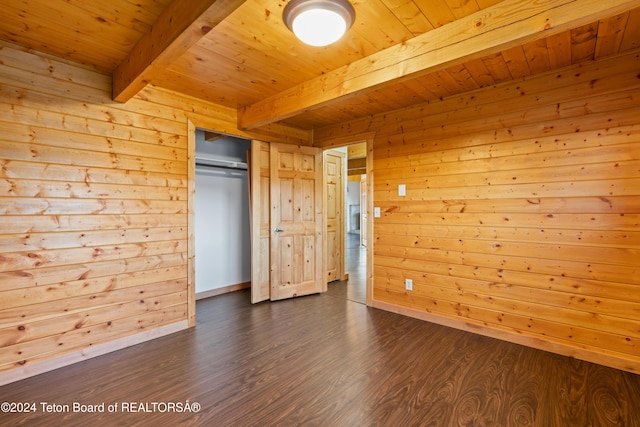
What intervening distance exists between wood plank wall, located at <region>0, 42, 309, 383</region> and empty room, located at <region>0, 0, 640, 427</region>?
0.05 feet

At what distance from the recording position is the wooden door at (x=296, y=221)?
12.9 ft

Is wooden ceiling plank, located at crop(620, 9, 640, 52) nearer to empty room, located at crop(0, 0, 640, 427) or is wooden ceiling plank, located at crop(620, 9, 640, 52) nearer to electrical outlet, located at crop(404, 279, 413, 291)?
empty room, located at crop(0, 0, 640, 427)

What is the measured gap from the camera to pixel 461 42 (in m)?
1.83

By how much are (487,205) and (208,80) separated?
2.90 metres

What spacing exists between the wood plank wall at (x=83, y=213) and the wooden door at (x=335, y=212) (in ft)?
7.75

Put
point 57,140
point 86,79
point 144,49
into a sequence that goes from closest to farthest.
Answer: point 144,49, point 57,140, point 86,79

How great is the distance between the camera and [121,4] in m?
1.75

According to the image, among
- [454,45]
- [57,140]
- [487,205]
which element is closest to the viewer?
[454,45]

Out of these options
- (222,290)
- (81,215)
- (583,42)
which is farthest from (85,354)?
(583,42)

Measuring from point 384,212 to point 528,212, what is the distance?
145 centimetres

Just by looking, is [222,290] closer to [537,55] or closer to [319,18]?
[319,18]

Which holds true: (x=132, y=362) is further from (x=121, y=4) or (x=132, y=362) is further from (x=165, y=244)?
(x=121, y=4)

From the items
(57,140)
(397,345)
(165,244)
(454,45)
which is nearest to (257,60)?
(454,45)

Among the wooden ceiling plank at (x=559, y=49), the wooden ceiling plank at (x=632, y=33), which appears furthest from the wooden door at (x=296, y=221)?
the wooden ceiling plank at (x=632, y=33)
